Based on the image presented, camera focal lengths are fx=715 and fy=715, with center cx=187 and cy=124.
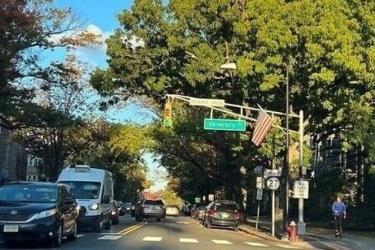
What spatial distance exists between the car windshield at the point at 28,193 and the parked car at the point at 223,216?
21.7 meters

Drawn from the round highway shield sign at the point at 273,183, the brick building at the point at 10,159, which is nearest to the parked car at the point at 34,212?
the round highway shield sign at the point at 273,183

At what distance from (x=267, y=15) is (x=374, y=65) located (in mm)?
4808

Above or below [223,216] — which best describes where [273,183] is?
above

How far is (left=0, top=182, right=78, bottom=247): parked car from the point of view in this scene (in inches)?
693

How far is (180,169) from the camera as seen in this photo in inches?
3002

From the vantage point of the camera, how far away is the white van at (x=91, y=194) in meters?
27.0

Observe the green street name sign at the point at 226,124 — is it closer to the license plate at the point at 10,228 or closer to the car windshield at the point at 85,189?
the car windshield at the point at 85,189

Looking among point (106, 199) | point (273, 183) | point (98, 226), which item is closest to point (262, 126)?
point (273, 183)

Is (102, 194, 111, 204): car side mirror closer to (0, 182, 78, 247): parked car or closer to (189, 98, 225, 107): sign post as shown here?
(189, 98, 225, 107): sign post

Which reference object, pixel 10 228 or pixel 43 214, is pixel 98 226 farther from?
pixel 10 228

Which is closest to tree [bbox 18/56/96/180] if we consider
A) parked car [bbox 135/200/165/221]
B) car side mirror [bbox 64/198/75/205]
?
parked car [bbox 135/200/165/221]

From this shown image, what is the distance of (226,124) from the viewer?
3284 cm

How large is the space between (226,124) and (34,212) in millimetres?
16205

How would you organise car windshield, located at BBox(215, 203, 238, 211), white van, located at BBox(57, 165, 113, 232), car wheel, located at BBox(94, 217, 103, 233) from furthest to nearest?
car windshield, located at BBox(215, 203, 238, 211) → car wheel, located at BBox(94, 217, 103, 233) → white van, located at BBox(57, 165, 113, 232)
